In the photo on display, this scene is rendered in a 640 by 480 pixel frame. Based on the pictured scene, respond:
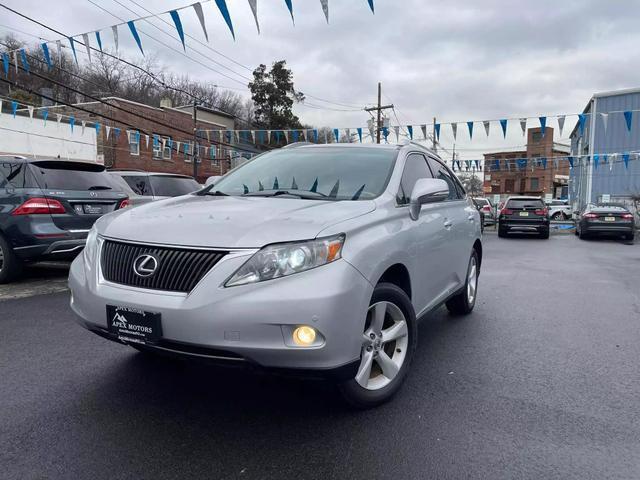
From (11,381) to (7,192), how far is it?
12.7 ft

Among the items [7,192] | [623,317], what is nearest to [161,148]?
[7,192]

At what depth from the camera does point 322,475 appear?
2.31 metres

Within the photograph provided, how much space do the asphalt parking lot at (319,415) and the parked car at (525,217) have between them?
1401cm

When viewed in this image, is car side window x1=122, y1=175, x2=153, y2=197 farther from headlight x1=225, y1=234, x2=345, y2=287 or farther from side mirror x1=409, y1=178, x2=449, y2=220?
headlight x1=225, y1=234, x2=345, y2=287

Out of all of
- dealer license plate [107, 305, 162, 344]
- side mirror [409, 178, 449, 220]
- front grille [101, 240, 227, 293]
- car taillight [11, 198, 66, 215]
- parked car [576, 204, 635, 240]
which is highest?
side mirror [409, 178, 449, 220]

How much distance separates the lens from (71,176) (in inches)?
264

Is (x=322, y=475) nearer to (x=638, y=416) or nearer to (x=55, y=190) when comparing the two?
(x=638, y=416)

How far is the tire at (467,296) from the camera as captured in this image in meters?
5.32

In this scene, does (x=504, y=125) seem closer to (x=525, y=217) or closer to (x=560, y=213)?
(x=525, y=217)

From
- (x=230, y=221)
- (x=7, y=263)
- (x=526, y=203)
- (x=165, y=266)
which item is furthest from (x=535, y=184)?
(x=165, y=266)

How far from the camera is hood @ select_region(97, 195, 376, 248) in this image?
102 inches

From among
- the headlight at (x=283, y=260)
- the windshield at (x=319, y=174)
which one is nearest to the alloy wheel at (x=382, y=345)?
the headlight at (x=283, y=260)

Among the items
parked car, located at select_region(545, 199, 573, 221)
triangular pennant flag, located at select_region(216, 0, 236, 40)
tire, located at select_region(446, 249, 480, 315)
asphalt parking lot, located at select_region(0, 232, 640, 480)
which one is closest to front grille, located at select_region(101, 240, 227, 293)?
asphalt parking lot, located at select_region(0, 232, 640, 480)

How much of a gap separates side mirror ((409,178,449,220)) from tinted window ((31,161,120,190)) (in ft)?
16.5
